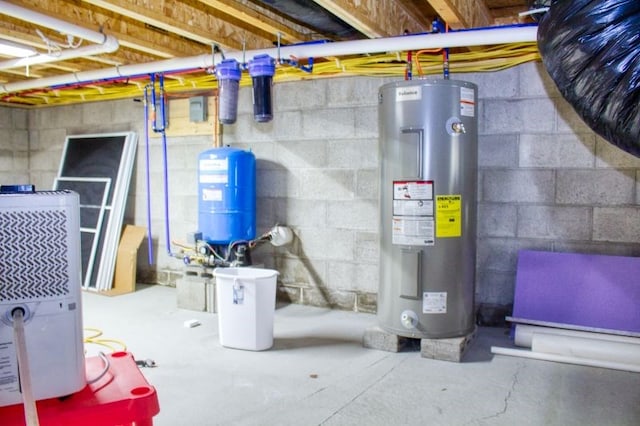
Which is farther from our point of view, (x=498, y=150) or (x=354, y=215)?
(x=354, y=215)

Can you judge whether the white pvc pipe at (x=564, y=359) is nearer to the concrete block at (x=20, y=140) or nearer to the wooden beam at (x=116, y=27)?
the wooden beam at (x=116, y=27)

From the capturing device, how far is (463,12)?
2779mm

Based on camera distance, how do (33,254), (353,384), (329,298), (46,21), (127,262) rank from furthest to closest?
(127,262), (329,298), (46,21), (353,384), (33,254)

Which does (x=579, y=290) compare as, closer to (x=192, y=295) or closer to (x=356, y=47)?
(x=356, y=47)

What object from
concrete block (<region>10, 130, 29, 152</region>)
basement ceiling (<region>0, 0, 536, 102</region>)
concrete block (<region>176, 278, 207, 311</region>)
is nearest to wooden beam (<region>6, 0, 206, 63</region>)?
basement ceiling (<region>0, 0, 536, 102</region>)

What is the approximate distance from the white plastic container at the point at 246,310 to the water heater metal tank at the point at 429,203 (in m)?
0.69

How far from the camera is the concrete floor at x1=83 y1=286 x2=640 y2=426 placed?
2127 mm

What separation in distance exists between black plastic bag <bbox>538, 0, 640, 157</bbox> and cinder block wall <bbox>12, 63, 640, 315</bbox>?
172 cm

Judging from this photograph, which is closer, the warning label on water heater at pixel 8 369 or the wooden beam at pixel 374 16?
the warning label on water heater at pixel 8 369

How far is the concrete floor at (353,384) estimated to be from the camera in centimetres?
213

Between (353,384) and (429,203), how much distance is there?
101 centimetres

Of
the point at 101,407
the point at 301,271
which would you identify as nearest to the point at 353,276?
the point at 301,271

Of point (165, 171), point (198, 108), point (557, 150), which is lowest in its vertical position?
point (165, 171)

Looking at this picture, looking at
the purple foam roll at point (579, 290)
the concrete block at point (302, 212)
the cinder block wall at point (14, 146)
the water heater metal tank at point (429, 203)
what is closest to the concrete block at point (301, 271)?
the concrete block at point (302, 212)
